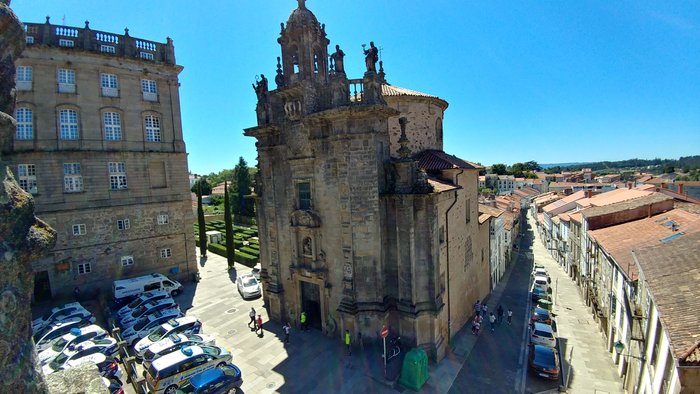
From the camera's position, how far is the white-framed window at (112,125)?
24830mm

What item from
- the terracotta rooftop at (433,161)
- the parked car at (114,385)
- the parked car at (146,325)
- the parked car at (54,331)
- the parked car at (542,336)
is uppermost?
the terracotta rooftop at (433,161)

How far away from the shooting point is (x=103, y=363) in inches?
551

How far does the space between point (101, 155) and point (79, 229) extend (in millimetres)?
5504

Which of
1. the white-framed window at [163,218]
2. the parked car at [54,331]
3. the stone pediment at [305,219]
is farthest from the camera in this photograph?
the white-framed window at [163,218]

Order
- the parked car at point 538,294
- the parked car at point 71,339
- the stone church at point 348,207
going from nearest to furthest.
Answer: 1. the parked car at point 71,339
2. the stone church at point 348,207
3. the parked car at point 538,294

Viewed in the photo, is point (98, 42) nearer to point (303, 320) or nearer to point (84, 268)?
point (84, 268)

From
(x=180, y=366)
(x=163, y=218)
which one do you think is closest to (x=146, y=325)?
(x=180, y=366)

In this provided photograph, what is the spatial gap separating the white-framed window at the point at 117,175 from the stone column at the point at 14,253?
934 inches

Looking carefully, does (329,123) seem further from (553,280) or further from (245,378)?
(553,280)

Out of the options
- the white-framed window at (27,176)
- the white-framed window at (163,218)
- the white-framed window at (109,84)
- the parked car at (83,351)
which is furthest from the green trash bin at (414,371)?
the white-framed window at (109,84)

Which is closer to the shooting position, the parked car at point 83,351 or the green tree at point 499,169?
the parked car at point 83,351

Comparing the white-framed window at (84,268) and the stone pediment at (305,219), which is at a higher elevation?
the stone pediment at (305,219)

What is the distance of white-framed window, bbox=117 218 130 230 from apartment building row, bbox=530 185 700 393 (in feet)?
100

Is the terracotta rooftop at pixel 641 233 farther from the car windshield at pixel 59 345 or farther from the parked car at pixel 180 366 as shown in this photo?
the car windshield at pixel 59 345
